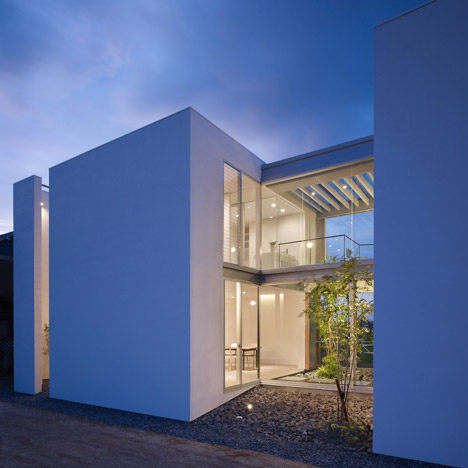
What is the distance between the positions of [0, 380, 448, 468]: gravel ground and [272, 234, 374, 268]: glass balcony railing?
3.34 meters

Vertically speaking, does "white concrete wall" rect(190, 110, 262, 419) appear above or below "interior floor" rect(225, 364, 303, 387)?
above

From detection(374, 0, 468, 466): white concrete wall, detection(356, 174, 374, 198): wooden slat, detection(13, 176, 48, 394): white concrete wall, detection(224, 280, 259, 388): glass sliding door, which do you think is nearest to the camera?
detection(374, 0, 468, 466): white concrete wall

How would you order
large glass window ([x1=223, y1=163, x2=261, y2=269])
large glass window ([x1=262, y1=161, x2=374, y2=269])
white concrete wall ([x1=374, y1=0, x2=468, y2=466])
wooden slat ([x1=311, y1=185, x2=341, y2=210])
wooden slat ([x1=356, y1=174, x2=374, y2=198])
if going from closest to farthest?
white concrete wall ([x1=374, y1=0, x2=468, y2=466])
large glass window ([x1=223, y1=163, x2=261, y2=269])
large glass window ([x1=262, y1=161, x2=374, y2=269])
wooden slat ([x1=356, y1=174, x2=374, y2=198])
wooden slat ([x1=311, y1=185, x2=341, y2=210])

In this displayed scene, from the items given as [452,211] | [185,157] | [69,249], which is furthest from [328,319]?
[69,249]

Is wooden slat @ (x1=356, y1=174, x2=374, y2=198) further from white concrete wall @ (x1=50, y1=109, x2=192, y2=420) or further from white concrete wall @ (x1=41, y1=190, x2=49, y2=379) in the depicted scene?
white concrete wall @ (x1=41, y1=190, x2=49, y2=379)

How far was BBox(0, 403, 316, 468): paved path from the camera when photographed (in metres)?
5.29

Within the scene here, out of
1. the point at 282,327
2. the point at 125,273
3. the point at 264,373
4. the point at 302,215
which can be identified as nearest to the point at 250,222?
the point at 302,215

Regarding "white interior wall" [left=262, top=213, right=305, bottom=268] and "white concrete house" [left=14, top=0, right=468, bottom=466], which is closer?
"white concrete house" [left=14, top=0, right=468, bottom=466]

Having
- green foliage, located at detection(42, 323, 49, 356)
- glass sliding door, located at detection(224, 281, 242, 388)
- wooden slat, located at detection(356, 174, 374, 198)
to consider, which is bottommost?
green foliage, located at detection(42, 323, 49, 356)

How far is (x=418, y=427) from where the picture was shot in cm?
518

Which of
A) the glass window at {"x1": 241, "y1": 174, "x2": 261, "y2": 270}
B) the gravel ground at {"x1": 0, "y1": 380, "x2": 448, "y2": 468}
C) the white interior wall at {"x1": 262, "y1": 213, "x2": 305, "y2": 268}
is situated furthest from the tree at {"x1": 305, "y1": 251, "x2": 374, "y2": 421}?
the white interior wall at {"x1": 262, "y1": 213, "x2": 305, "y2": 268}

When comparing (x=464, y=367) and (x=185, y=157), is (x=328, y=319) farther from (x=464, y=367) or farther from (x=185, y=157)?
(x=185, y=157)

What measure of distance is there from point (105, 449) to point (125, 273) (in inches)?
145

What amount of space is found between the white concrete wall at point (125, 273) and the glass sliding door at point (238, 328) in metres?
1.50
